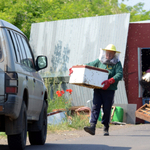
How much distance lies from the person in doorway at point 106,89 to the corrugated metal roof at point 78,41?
590 centimetres

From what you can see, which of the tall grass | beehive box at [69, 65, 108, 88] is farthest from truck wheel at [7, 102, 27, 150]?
the tall grass

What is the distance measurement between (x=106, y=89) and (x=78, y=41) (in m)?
7.47

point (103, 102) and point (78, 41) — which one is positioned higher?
point (78, 41)

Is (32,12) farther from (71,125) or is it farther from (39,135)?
(39,135)

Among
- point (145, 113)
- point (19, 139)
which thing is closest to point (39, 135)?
point (19, 139)

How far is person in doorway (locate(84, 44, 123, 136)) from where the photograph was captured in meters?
9.56

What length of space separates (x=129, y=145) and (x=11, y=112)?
294cm

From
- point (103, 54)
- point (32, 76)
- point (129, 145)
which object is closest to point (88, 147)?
point (129, 145)

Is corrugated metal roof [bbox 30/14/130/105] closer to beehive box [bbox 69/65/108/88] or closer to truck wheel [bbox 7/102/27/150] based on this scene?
beehive box [bbox 69/65/108/88]

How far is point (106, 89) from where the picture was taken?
956 cm

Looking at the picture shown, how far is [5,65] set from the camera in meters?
5.53

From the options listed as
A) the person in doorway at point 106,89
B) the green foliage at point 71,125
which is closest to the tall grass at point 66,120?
the green foliage at point 71,125

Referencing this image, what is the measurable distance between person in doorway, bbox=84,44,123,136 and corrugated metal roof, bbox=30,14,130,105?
5896 mm

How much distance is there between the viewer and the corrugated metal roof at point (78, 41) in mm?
16109
